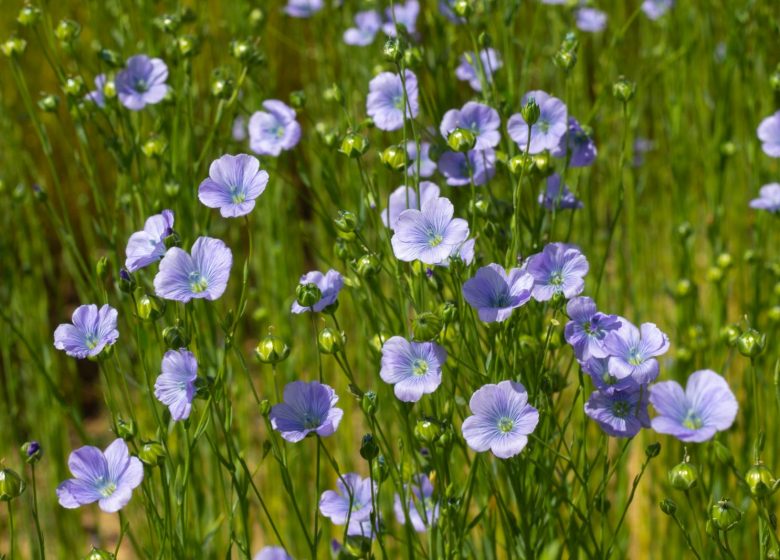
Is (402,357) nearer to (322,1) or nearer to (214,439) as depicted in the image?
(214,439)

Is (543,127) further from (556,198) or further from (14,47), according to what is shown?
(14,47)

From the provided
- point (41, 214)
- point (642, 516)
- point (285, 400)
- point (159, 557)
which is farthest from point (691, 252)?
point (41, 214)

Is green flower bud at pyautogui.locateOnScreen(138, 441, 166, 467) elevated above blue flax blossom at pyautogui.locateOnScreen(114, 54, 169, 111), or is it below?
below

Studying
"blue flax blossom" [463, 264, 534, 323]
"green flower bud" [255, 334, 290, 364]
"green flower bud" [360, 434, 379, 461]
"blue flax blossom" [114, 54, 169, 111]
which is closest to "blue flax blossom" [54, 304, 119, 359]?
"green flower bud" [255, 334, 290, 364]

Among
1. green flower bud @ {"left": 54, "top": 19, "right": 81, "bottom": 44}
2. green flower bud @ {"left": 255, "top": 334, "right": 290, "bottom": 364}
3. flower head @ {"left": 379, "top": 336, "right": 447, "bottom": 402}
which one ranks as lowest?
flower head @ {"left": 379, "top": 336, "right": 447, "bottom": 402}

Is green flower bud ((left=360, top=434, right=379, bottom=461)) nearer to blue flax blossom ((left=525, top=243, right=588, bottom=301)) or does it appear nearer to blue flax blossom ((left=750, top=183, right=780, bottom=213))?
blue flax blossom ((left=525, top=243, right=588, bottom=301))

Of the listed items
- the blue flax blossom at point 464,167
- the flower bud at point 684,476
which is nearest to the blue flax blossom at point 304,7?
the blue flax blossom at point 464,167
